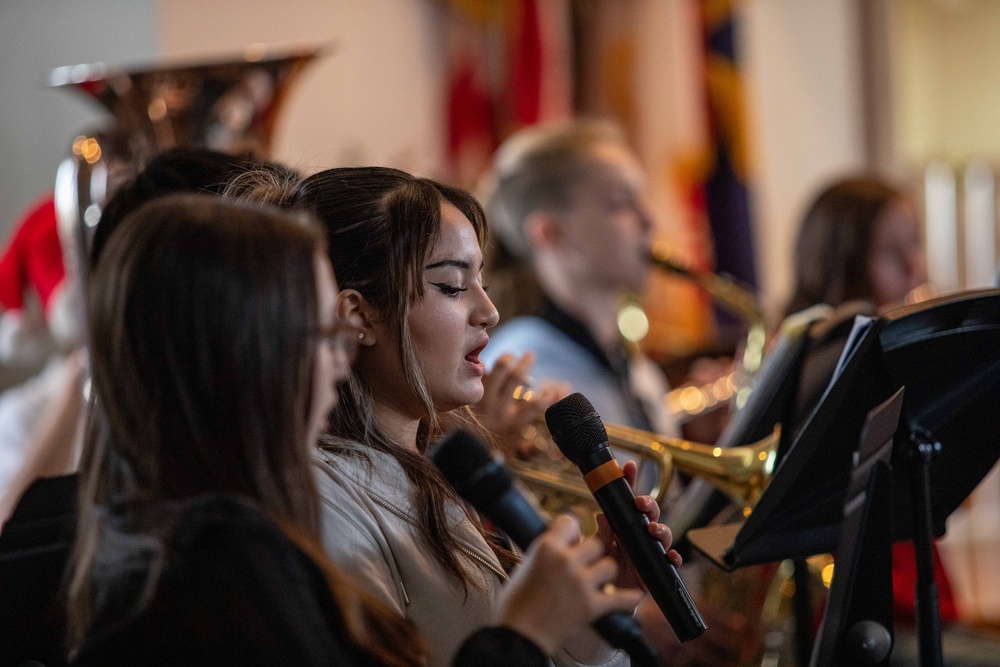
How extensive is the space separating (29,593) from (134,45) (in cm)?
191

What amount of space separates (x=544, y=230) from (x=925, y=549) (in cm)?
127

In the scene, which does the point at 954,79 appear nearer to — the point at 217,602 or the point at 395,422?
the point at 395,422

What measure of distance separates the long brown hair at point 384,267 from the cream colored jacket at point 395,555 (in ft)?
0.08

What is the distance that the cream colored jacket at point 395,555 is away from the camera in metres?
1.00

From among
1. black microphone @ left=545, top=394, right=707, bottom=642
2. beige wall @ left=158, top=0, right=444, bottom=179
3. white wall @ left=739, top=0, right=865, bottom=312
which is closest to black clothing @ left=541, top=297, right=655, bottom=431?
beige wall @ left=158, top=0, right=444, bottom=179

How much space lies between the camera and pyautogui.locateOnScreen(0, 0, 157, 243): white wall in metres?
2.51

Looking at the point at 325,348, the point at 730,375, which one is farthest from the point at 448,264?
the point at 730,375

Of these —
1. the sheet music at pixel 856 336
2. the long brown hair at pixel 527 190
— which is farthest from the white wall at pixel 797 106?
the sheet music at pixel 856 336

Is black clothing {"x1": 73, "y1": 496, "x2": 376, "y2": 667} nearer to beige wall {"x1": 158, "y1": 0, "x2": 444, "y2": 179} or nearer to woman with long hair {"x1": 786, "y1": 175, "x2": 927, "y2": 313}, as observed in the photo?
woman with long hair {"x1": 786, "y1": 175, "x2": 927, "y2": 313}

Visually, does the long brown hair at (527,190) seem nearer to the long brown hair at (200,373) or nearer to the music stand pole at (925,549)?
the music stand pole at (925,549)

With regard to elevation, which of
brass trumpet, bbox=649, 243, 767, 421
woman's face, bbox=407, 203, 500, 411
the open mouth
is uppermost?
woman's face, bbox=407, 203, 500, 411

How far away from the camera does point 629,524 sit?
0.88m

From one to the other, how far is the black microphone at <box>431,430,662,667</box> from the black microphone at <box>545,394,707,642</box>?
0.31ft

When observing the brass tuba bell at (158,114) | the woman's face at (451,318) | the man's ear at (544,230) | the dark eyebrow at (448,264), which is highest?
the brass tuba bell at (158,114)
